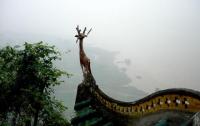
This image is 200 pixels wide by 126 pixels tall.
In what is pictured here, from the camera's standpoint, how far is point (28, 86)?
16625 mm

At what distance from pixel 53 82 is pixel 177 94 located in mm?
11839

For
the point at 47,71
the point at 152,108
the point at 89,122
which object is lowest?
the point at 89,122

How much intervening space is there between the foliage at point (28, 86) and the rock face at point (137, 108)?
740cm

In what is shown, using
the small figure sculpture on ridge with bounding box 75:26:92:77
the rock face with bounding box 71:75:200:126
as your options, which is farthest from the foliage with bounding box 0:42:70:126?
the rock face with bounding box 71:75:200:126

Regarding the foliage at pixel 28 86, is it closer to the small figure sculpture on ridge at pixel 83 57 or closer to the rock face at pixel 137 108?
the small figure sculpture on ridge at pixel 83 57

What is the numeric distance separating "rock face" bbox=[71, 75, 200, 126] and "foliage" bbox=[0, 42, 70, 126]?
7401 millimetres

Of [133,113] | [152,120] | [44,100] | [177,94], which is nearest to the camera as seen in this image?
→ [177,94]

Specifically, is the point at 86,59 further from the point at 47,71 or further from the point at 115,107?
the point at 47,71

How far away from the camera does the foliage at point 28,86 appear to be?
52.6ft

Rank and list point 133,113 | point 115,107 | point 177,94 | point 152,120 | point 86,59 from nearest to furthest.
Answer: point 177,94 < point 152,120 < point 133,113 < point 115,107 < point 86,59

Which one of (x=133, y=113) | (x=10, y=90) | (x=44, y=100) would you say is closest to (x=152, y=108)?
(x=133, y=113)

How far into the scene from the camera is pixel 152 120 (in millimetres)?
6676

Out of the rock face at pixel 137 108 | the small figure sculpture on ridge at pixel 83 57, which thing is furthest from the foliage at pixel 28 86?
the rock face at pixel 137 108

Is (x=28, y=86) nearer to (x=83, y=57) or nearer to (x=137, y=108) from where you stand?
(x=83, y=57)
